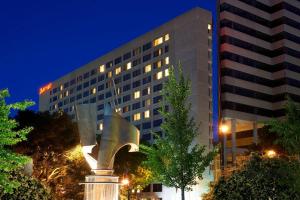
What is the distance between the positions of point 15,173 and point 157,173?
9127mm

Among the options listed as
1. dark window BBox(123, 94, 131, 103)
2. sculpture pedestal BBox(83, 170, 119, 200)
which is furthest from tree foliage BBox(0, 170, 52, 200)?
dark window BBox(123, 94, 131, 103)

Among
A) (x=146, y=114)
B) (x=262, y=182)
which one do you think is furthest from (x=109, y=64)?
(x=262, y=182)

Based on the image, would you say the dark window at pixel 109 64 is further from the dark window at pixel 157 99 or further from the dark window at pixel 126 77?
the dark window at pixel 157 99

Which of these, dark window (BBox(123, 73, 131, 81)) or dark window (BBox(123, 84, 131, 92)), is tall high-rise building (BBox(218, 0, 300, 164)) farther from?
dark window (BBox(123, 73, 131, 81))

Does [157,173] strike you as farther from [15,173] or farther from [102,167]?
[15,173]

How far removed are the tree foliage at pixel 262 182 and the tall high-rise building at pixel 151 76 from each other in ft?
173

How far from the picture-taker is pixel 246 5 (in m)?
99.7

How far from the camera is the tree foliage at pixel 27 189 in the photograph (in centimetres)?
2735

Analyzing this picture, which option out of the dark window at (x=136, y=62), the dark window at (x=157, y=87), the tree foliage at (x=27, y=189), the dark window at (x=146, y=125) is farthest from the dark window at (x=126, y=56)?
the tree foliage at (x=27, y=189)

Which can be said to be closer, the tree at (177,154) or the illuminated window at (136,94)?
the tree at (177,154)

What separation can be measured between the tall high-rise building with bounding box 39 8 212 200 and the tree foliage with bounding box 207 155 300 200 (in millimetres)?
52782

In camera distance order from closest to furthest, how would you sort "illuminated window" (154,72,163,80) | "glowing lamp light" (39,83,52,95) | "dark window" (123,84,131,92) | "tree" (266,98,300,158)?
"tree" (266,98,300,158), "illuminated window" (154,72,163,80), "dark window" (123,84,131,92), "glowing lamp light" (39,83,52,95)

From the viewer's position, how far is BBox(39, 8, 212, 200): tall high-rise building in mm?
99562

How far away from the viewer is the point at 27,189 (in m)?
27.8
